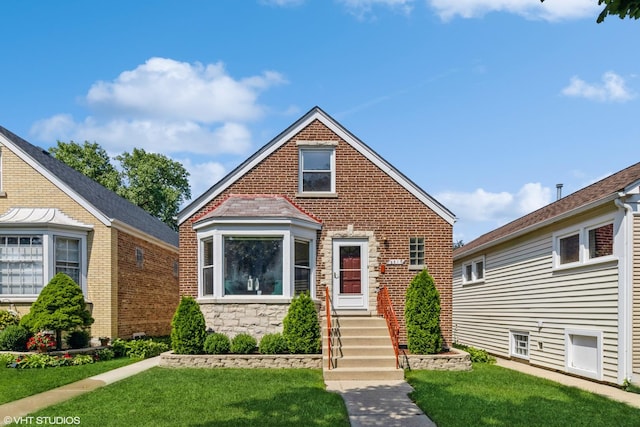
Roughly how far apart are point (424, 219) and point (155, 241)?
34.8ft

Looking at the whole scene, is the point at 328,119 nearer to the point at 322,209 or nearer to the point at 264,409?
the point at 322,209

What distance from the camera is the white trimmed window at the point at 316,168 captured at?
15531 mm

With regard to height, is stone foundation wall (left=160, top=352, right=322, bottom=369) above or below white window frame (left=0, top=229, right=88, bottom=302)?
below

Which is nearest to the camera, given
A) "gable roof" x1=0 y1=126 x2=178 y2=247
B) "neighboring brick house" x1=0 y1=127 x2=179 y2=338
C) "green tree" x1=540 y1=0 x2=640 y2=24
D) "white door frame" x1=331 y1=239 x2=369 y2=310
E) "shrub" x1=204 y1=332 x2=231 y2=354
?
"green tree" x1=540 y1=0 x2=640 y2=24

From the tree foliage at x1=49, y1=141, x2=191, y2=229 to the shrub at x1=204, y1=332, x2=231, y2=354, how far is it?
88.5 feet

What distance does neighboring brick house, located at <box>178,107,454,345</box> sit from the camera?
14.2 metres

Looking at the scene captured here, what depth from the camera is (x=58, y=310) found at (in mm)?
13953

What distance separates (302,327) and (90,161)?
98.3 feet

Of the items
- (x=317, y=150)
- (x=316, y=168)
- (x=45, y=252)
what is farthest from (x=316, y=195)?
(x=45, y=252)

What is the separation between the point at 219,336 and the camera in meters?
13.2

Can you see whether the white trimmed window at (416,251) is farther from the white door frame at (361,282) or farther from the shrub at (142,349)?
the shrub at (142,349)

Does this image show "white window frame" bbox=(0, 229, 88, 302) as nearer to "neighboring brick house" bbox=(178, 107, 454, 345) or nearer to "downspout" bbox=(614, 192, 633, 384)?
"neighboring brick house" bbox=(178, 107, 454, 345)

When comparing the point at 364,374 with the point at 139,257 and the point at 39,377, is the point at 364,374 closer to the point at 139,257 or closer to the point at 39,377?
the point at 39,377

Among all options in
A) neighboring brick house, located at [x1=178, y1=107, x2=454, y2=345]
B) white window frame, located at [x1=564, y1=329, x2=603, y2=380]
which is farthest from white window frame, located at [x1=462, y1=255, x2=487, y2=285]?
white window frame, located at [x1=564, y1=329, x2=603, y2=380]
